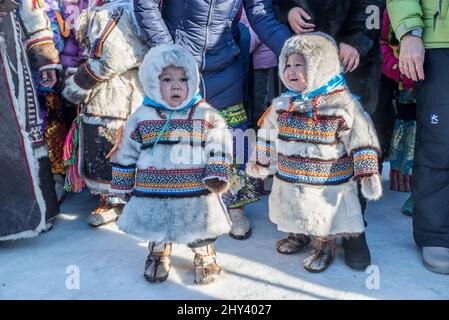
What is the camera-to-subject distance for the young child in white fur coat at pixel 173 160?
205 centimetres

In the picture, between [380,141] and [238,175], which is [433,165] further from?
[238,175]

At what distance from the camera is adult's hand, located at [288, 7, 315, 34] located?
2.27m

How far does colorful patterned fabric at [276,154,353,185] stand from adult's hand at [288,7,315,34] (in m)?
0.63

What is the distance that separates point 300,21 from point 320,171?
0.74m

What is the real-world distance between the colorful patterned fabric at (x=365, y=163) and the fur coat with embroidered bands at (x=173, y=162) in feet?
1.83

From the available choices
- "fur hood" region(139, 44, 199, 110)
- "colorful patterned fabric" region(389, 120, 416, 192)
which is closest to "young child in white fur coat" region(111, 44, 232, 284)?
"fur hood" region(139, 44, 199, 110)

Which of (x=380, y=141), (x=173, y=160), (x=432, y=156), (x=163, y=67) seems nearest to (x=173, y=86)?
(x=163, y=67)

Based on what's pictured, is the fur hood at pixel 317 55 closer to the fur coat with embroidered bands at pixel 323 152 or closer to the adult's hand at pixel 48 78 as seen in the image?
the fur coat with embroidered bands at pixel 323 152

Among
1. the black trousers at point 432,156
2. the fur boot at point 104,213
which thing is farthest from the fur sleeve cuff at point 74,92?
the black trousers at point 432,156

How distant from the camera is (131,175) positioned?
2139mm

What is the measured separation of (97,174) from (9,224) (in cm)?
56

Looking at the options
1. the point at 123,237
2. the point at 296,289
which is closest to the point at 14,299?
the point at 123,237

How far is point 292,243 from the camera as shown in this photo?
2.47 metres
